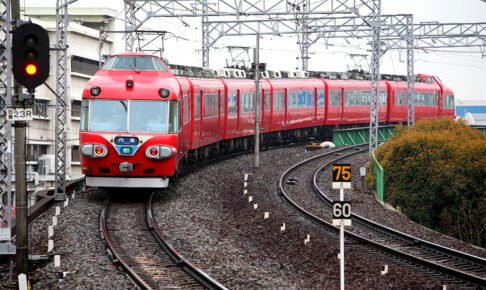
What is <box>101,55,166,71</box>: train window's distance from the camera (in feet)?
66.9

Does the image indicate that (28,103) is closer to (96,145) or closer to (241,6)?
(96,145)

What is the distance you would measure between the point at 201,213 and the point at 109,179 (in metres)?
2.46

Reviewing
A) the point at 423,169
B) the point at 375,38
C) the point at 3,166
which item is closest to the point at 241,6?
the point at 375,38

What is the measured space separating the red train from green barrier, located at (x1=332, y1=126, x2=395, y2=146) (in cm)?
262

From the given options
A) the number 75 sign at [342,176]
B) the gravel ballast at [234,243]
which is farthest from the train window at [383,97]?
the number 75 sign at [342,176]

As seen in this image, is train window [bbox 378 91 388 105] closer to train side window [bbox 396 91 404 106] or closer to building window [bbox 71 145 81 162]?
train side window [bbox 396 91 404 106]

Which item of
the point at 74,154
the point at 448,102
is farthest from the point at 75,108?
the point at 448,102

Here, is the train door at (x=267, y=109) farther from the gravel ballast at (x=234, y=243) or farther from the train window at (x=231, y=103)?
the gravel ballast at (x=234, y=243)

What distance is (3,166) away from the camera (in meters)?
13.9

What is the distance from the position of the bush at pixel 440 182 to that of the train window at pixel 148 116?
48.1 feet

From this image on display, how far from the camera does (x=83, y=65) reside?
69375mm

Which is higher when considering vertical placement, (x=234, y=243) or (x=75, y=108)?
(x=75, y=108)

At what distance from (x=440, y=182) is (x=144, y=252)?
62.2ft

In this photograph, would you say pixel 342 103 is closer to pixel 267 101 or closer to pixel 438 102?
pixel 267 101
